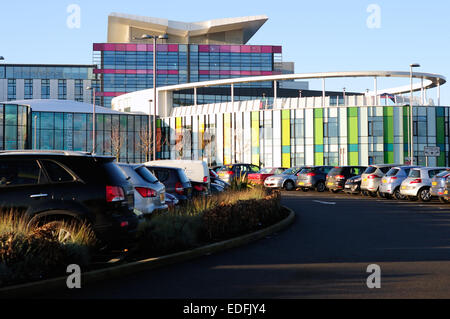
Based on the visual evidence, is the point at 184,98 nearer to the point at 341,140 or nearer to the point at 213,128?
the point at 213,128

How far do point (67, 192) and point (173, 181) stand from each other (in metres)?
7.22

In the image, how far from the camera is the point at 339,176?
3591 cm

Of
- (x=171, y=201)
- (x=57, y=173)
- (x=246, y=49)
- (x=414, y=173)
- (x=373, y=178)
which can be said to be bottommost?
(x=171, y=201)

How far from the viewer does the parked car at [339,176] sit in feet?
117

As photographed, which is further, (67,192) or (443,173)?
(443,173)

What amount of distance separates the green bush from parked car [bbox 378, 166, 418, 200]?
21673 millimetres

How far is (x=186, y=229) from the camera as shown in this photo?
11.5 m

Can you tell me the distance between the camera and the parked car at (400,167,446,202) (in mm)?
27016

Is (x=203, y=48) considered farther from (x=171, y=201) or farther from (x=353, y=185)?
(x=171, y=201)

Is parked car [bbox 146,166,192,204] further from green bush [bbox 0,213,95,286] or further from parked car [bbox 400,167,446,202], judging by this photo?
parked car [bbox 400,167,446,202]

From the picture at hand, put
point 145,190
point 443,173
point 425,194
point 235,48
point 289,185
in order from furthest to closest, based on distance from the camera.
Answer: point 235,48 → point 289,185 → point 425,194 → point 443,173 → point 145,190

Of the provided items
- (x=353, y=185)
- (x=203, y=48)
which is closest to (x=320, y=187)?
(x=353, y=185)

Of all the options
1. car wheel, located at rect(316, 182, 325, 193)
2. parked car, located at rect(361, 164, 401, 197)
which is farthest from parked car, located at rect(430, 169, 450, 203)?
car wheel, located at rect(316, 182, 325, 193)

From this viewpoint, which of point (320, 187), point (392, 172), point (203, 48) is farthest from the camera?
point (203, 48)
